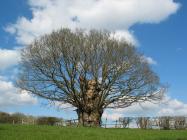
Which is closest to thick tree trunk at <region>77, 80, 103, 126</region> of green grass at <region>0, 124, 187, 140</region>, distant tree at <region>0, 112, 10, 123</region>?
distant tree at <region>0, 112, 10, 123</region>

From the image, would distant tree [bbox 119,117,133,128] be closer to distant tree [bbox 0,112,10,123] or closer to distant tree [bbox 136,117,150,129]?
distant tree [bbox 136,117,150,129]

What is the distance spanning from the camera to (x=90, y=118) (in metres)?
49.6

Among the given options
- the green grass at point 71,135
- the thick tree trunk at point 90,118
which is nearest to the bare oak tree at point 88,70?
the thick tree trunk at point 90,118

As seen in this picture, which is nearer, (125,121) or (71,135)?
(71,135)

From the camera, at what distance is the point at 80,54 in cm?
4859

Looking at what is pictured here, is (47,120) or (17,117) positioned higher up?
(17,117)

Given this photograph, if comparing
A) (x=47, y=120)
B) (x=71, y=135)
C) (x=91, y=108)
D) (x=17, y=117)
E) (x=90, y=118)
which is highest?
(x=91, y=108)

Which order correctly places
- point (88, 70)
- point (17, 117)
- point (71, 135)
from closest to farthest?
point (71, 135), point (88, 70), point (17, 117)

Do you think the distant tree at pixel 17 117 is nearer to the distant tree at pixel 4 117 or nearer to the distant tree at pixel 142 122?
the distant tree at pixel 4 117

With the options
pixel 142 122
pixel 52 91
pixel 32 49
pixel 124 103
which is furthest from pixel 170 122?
pixel 32 49

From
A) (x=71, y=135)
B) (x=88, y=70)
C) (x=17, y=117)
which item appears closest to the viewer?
(x=71, y=135)

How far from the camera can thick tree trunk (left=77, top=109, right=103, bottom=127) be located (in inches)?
1949

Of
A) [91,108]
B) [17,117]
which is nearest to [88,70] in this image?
[91,108]

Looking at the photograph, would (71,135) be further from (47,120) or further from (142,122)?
(47,120)
